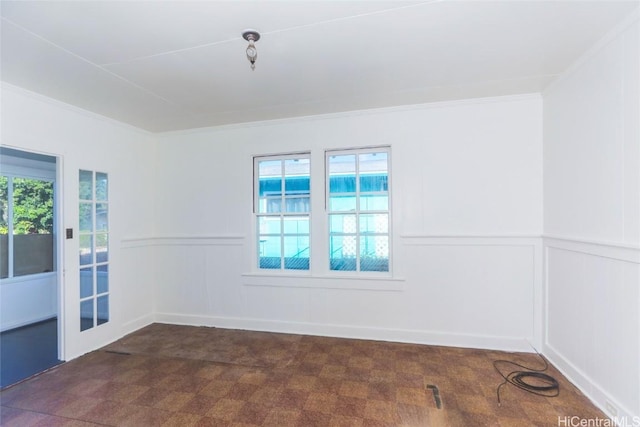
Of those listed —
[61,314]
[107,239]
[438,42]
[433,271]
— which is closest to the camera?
[438,42]

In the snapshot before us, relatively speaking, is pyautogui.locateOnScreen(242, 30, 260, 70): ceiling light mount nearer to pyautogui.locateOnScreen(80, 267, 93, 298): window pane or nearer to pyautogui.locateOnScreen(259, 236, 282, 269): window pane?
pyautogui.locateOnScreen(259, 236, 282, 269): window pane

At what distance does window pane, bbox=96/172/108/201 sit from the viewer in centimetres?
338

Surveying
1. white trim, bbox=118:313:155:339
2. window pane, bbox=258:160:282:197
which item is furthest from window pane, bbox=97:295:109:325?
window pane, bbox=258:160:282:197

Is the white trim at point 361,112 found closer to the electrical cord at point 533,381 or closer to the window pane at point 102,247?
the window pane at point 102,247

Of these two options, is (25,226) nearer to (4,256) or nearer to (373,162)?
(4,256)

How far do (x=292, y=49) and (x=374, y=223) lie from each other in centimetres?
205

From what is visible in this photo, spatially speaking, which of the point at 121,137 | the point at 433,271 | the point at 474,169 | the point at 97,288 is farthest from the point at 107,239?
the point at 474,169

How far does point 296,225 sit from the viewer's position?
3709 millimetres

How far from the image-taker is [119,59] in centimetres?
223

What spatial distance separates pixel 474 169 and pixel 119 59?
333 cm

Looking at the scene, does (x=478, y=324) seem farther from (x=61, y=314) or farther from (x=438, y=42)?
(x=61, y=314)

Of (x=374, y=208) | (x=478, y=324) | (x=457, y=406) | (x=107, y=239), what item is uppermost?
(x=374, y=208)

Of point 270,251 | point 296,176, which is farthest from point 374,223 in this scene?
point 270,251

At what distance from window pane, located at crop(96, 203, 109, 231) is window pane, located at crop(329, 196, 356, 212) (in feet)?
8.60
